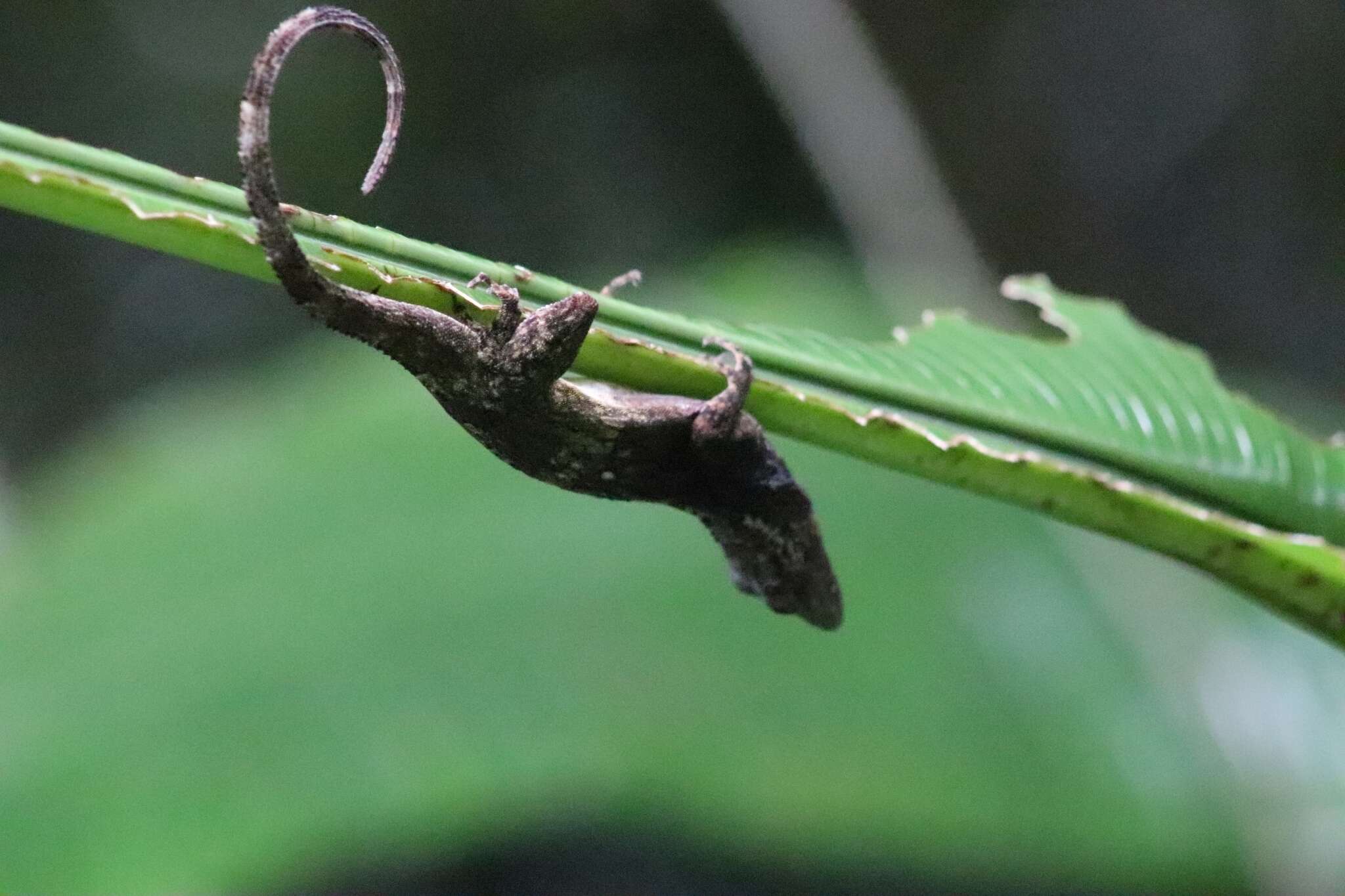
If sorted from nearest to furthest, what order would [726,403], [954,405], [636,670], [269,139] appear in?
[269,139]
[954,405]
[726,403]
[636,670]

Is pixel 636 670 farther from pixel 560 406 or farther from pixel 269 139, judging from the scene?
pixel 269 139

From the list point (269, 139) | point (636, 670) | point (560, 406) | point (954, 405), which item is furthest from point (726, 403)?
point (636, 670)

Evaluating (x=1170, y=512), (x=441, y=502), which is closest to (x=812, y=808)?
(x=441, y=502)

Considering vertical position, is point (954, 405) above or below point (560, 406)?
below

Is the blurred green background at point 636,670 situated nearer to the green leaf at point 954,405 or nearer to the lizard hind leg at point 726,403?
the lizard hind leg at point 726,403

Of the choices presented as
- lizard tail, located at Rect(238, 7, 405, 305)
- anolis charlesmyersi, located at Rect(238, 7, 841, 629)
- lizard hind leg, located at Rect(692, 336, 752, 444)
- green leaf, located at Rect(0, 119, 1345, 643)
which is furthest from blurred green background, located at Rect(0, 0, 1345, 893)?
lizard tail, located at Rect(238, 7, 405, 305)

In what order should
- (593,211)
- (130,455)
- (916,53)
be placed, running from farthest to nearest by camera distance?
(593,211), (916,53), (130,455)

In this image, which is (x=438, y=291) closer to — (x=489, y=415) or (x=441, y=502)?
(x=489, y=415)

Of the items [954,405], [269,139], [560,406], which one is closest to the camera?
[269,139]
